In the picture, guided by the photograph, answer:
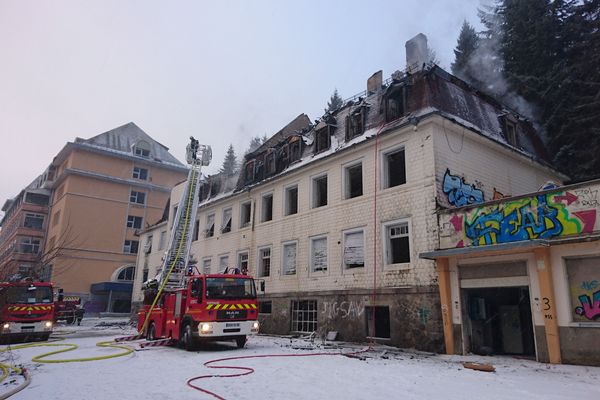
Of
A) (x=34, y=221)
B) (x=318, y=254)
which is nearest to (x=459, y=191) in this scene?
(x=318, y=254)

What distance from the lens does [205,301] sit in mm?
13719

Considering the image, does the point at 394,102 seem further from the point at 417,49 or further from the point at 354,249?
the point at 354,249

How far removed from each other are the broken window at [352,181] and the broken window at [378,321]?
540 cm

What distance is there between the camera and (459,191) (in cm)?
1611

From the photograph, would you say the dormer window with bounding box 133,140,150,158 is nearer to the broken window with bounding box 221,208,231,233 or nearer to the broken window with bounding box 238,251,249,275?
the broken window with bounding box 221,208,231,233

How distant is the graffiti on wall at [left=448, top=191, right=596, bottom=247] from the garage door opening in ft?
6.94

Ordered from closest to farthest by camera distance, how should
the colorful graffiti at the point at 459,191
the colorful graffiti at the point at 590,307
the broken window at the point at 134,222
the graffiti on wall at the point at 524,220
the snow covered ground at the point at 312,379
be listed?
the snow covered ground at the point at 312,379, the colorful graffiti at the point at 590,307, the graffiti on wall at the point at 524,220, the colorful graffiti at the point at 459,191, the broken window at the point at 134,222

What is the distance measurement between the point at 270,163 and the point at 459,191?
41.2 ft

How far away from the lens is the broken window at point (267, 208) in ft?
80.7

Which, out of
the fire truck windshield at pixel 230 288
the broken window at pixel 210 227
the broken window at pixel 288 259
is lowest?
the fire truck windshield at pixel 230 288

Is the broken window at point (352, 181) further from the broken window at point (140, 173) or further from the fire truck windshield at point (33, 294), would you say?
the broken window at point (140, 173)

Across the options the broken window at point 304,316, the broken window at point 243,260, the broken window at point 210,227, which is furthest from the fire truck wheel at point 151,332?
the broken window at point 210,227

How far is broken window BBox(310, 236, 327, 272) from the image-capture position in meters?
19.9

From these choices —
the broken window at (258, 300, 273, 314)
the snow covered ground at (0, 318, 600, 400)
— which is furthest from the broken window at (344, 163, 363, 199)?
the snow covered ground at (0, 318, 600, 400)
